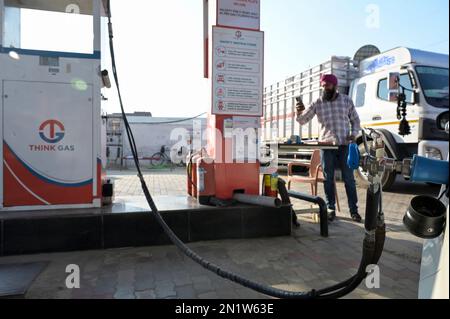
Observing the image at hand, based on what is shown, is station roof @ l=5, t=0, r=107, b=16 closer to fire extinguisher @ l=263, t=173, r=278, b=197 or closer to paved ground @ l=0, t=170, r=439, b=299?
fire extinguisher @ l=263, t=173, r=278, b=197

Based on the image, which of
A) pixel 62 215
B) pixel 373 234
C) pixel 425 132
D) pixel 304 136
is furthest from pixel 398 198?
pixel 62 215

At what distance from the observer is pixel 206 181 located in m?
3.64

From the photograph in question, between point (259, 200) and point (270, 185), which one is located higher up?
point (270, 185)

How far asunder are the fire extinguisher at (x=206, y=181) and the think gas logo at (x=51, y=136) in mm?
1349

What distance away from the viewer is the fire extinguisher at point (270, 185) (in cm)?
371

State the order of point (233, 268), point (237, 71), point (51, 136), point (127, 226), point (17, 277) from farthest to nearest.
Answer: point (237, 71) → point (51, 136) → point (127, 226) → point (233, 268) → point (17, 277)

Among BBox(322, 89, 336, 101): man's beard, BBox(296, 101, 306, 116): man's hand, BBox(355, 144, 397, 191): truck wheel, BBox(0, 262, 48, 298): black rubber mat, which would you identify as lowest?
BBox(0, 262, 48, 298): black rubber mat

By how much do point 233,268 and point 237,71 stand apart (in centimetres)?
196

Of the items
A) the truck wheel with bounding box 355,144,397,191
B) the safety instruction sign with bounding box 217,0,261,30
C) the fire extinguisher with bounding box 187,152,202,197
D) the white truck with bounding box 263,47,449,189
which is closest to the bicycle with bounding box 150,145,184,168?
the white truck with bounding box 263,47,449,189

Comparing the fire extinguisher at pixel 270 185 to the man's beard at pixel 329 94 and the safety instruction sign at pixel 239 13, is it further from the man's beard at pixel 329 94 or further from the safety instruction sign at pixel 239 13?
the safety instruction sign at pixel 239 13

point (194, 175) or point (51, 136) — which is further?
point (194, 175)

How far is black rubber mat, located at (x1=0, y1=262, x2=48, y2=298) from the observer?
7.14 feet

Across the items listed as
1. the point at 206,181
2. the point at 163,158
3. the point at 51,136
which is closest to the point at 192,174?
the point at 206,181

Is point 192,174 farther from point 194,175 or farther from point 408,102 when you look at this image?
point 408,102
